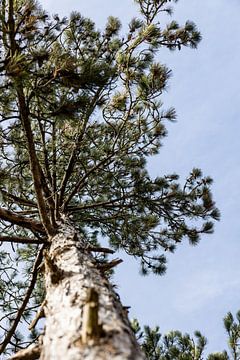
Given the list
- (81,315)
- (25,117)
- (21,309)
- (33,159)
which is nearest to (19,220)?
(33,159)

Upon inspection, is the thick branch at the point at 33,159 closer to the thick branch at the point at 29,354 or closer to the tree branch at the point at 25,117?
the tree branch at the point at 25,117

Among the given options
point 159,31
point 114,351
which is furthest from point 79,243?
point 159,31

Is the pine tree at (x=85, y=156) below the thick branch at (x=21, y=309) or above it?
above

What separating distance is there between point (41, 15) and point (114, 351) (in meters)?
3.38

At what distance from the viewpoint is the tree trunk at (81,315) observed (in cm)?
177

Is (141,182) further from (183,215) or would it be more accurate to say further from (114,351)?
(114,351)

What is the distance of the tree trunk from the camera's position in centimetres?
Answer: 177

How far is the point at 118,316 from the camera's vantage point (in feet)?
7.18

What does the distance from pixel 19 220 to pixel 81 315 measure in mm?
2155

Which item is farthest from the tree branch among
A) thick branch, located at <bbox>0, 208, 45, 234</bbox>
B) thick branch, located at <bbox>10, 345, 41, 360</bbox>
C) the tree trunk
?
thick branch, located at <bbox>10, 345, 41, 360</bbox>

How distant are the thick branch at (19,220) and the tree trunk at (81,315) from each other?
2.69 feet

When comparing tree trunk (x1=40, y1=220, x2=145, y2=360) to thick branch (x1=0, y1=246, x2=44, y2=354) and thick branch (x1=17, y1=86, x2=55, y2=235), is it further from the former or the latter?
thick branch (x1=0, y1=246, x2=44, y2=354)

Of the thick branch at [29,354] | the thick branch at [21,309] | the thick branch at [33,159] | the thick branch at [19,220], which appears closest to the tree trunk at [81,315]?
the thick branch at [29,354]

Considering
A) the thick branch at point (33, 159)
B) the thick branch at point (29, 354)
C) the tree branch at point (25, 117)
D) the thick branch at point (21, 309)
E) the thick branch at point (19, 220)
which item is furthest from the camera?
the thick branch at point (21, 309)
